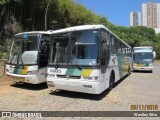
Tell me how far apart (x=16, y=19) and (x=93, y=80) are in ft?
55.7

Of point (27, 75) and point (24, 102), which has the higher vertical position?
point (27, 75)

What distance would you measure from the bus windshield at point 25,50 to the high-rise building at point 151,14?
10450cm

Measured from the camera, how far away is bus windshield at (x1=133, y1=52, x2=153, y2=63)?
22878mm

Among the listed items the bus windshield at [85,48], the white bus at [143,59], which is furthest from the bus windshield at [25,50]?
the white bus at [143,59]

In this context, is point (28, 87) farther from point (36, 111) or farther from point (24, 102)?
point (36, 111)

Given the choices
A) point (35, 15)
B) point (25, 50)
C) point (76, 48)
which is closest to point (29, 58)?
point (25, 50)

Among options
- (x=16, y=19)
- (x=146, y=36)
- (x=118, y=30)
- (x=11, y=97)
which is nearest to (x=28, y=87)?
(x=11, y=97)

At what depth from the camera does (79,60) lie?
28.9 ft

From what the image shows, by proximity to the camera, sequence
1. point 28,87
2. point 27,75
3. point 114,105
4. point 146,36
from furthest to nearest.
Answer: point 146,36, point 28,87, point 27,75, point 114,105

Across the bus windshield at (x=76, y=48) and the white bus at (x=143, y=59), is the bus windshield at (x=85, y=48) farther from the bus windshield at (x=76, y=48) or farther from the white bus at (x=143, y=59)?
the white bus at (x=143, y=59)

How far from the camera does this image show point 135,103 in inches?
337

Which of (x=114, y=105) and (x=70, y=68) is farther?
(x=70, y=68)

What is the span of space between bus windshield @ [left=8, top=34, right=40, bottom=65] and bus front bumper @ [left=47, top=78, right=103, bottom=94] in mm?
1662

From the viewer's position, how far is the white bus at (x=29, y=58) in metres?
10.2
